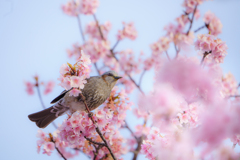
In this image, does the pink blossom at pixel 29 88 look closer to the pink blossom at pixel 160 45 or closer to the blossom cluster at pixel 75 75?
the pink blossom at pixel 160 45

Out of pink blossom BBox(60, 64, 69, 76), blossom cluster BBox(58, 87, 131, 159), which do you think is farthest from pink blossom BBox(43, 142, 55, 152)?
pink blossom BBox(60, 64, 69, 76)

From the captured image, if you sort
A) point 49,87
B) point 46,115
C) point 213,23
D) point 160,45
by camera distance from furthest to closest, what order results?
point 49,87, point 160,45, point 213,23, point 46,115

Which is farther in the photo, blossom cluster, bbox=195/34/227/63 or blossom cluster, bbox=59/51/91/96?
blossom cluster, bbox=195/34/227/63

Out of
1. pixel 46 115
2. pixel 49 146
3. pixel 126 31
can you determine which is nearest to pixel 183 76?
pixel 49 146

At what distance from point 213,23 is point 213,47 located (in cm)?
212

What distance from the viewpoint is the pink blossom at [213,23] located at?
361 cm

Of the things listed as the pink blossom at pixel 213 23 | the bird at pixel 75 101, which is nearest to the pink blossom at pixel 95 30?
the pink blossom at pixel 213 23

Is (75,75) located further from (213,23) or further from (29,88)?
(29,88)

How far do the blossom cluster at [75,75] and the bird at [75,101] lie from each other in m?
0.64

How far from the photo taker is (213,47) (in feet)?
6.42

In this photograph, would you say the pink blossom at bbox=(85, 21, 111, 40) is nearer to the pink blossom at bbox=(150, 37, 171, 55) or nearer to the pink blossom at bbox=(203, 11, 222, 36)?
the pink blossom at bbox=(150, 37, 171, 55)

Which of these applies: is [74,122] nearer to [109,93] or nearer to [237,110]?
[109,93]

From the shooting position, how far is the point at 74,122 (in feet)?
5.96

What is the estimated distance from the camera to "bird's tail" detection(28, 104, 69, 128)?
225cm
